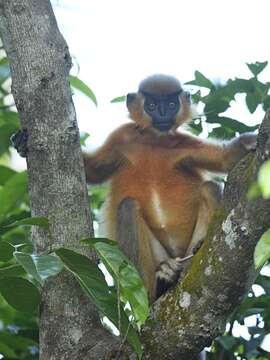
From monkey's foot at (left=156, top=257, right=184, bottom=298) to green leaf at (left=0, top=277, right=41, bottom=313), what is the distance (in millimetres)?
1532

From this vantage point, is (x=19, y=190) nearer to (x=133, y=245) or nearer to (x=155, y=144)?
(x=133, y=245)

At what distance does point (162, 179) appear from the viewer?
5742 millimetres

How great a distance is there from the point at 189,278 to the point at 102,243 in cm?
48

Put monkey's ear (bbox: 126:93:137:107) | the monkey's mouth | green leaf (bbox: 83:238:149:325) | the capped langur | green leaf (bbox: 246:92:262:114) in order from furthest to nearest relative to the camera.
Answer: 1. monkey's ear (bbox: 126:93:137:107)
2. the monkey's mouth
3. the capped langur
4. green leaf (bbox: 246:92:262:114)
5. green leaf (bbox: 83:238:149:325)

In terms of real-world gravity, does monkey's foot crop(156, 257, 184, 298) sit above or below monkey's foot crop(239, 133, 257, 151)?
below

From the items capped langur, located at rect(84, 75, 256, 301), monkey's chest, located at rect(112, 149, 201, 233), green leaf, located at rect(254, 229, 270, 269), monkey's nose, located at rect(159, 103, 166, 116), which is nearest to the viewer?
green leaf, located at rect(254, 229, 270, 269)

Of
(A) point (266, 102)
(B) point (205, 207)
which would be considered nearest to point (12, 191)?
→ (B) point (205, 207)

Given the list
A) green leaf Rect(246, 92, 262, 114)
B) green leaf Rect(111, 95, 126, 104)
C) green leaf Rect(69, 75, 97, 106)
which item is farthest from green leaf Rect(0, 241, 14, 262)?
green leaf Rect(111, 95, 126, 104)

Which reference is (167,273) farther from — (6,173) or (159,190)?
(6,173)

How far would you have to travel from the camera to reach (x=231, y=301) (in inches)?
138

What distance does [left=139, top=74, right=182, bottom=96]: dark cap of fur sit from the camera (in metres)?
6.38

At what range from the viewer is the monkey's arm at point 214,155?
5207 millimetres

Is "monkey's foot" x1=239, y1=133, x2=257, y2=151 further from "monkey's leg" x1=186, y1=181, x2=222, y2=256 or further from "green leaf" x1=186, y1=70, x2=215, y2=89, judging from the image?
"green leaf" x1=186, y1=70, x2=215, y2=89

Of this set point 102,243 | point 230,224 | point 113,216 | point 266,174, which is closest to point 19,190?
point 113,216
